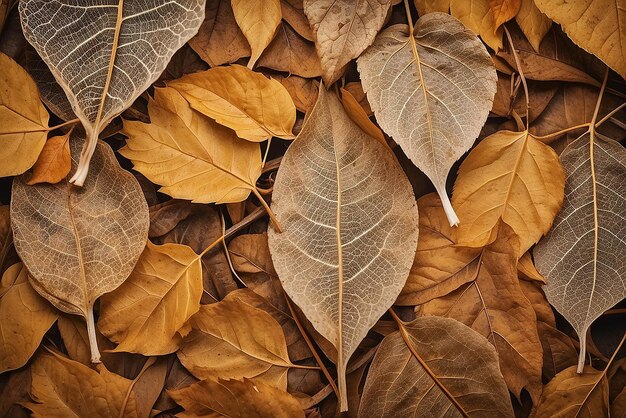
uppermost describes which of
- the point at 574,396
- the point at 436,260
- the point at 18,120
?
the point at 18,120

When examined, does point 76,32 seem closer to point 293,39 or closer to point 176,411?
point 293,39

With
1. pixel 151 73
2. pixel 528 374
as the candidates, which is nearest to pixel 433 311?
pixel 528 374

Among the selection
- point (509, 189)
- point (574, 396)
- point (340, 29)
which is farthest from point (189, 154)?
point (574, 396)

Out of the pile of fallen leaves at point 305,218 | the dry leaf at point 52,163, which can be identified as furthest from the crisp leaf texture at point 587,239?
the dry leaf at point 52,163

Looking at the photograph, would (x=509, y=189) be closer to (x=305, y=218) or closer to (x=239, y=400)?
(x=305, y=218)

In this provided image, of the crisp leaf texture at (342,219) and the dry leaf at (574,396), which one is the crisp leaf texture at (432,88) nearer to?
the crisp leaf texture at (342,219)

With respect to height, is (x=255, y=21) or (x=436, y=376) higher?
(x=255, y=21)
